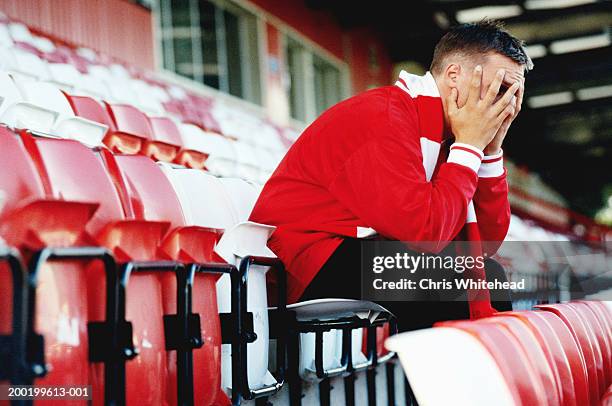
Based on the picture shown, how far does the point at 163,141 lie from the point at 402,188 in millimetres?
1156

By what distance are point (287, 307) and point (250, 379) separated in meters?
0.15

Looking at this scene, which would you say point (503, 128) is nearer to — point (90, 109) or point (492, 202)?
point (492, 202)

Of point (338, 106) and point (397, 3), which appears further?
point (397, 3)

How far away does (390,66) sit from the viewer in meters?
8.94

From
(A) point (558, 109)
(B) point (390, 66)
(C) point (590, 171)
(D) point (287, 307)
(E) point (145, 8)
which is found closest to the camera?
(D) point (287, 307)

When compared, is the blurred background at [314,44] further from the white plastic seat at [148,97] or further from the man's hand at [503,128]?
the man's hand at [503,128]

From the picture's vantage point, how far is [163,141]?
208cm

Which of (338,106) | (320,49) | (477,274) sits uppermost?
(320,49)

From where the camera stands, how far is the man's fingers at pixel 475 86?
1.17 metres

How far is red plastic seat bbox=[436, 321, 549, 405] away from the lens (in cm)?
68

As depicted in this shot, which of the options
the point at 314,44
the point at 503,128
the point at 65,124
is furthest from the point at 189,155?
the point at 314,44

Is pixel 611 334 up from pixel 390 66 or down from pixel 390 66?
down

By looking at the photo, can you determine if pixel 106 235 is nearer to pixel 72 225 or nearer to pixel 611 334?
pixel 72 225

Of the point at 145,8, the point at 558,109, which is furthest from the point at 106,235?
the point at 558,109
